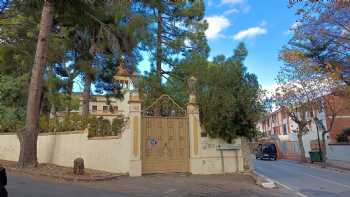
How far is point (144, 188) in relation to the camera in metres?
12.6

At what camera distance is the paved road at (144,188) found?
1120 cm

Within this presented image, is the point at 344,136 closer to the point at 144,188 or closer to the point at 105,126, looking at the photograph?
the point at 105,126

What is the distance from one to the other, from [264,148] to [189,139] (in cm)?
3104

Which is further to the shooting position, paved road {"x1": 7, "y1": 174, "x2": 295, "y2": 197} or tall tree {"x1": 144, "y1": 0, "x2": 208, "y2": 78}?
tall tree {"x1": 144, "y1": 0, "x2": 208, "y2": 78}

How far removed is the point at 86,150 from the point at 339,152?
29.4 m

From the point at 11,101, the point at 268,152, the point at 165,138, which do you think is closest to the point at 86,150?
the point at 165,138

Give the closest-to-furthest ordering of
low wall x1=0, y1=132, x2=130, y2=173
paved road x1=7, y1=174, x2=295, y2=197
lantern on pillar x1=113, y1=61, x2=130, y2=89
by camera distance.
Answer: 1. paved road x1=7, y1=174, x2=295, y2=197
2. low wall x1=0, y1=132, x2=130, y2=173
3. lantern on pillar x1=113, y1=61, x2=130, y2=89

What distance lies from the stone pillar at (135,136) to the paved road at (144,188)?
0.58 meters

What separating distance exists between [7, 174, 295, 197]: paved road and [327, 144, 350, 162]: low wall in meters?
25.2

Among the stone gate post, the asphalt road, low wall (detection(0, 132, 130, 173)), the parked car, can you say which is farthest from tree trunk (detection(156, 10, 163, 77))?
the parked car

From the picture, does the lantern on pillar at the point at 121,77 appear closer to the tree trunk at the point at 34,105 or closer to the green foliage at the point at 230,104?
the tree trunk at the point at 34,105

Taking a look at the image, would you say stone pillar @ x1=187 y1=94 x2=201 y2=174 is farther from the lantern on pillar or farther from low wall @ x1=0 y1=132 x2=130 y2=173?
the lantern on pillar

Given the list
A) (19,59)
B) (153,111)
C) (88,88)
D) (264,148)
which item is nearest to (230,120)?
(153,111)

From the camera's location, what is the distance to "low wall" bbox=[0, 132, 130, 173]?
52.6 feet
